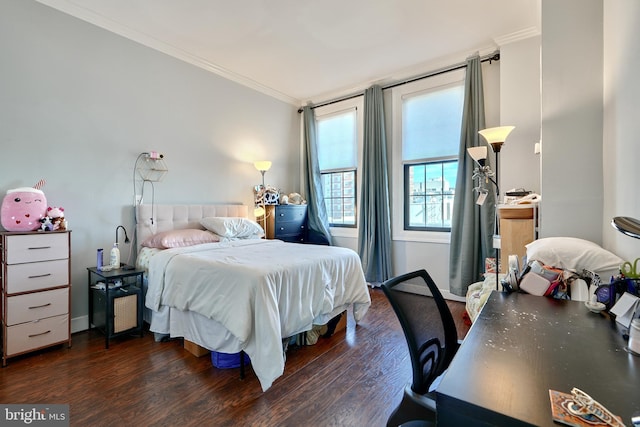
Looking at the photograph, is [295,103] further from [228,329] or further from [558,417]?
[558,417]

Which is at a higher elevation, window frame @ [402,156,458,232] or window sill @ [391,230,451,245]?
window frame @ [402,156,458,232]

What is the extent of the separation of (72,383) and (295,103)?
462 cm

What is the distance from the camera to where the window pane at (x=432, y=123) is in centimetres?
374

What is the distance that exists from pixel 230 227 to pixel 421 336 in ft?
8.94

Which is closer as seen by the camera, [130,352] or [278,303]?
[278,303]

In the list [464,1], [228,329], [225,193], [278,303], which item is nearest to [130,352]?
[228,329]

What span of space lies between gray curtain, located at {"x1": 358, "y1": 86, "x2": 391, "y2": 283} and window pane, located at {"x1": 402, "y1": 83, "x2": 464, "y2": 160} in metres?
0.35

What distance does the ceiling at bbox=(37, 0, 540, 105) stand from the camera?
273 centimetres

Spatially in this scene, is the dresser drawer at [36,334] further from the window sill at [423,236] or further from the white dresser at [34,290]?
the window sill at [423,236]

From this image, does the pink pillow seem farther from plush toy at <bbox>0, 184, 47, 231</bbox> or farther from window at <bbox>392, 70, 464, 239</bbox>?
window at <bbox>392, 70, 464, 239</bbox>

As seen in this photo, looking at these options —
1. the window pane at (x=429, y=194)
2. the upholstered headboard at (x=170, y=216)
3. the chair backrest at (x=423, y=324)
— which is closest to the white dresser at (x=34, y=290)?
the upholstered headboard at (x=170, y=216)

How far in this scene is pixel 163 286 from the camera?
2.54 m

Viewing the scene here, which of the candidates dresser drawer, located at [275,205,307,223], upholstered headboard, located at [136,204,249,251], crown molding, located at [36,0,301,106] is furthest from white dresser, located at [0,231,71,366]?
dresser drawer, located at [275,205,307,223]

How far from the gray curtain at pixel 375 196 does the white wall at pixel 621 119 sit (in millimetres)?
2453
